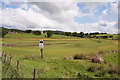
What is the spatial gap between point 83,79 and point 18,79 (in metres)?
4.36

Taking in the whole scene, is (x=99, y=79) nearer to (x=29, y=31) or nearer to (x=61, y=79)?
(x=61, y=79)

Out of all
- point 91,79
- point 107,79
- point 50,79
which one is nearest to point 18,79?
point 50,79

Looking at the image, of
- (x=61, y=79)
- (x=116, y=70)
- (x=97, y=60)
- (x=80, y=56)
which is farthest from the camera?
(x=80, y=56)

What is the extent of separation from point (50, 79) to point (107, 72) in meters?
5.13

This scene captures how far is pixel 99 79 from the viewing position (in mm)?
6570

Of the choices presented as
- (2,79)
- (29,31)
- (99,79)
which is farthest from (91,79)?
(29,31)

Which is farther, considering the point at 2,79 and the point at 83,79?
the point at 83,79

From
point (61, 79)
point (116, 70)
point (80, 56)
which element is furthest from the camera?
point (80, 56)

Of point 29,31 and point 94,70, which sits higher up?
point 29,31

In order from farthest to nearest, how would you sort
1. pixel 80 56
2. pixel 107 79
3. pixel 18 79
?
pixel 80 56, pixel 107 79, pixel 18 79

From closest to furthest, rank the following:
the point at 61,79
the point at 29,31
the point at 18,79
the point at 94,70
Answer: the point at 18,79 → the point at 61,79 → the point at 94,70 → the point at 29,31

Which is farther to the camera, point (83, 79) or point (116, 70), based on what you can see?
point (116, 70)

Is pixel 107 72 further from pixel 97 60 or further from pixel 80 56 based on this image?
pixel 80 56

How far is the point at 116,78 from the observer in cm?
672
